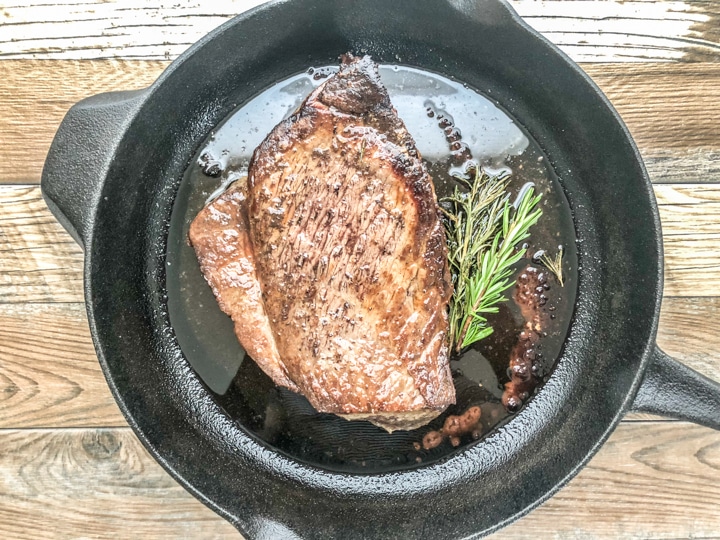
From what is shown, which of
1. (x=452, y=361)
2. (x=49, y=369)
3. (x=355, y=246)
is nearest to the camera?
(x=355, y=246)

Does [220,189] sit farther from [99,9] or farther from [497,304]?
[497,304]

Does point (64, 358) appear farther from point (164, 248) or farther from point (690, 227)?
point (690, 227)

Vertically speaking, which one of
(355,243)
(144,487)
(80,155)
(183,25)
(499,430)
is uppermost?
(183,25)

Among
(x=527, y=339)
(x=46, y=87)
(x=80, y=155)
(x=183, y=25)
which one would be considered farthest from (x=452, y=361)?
(x=46, y=87)

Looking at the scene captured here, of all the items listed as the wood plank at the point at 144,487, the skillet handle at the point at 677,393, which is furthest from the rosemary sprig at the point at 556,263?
the wood plank at the point at 144,487

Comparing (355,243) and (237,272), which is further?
(237,272)

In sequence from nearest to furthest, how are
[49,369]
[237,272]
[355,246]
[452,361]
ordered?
[355,246], [237,272], [452,361], [49,369]

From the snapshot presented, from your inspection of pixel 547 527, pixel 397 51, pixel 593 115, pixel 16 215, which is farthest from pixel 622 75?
pixel 16 215
